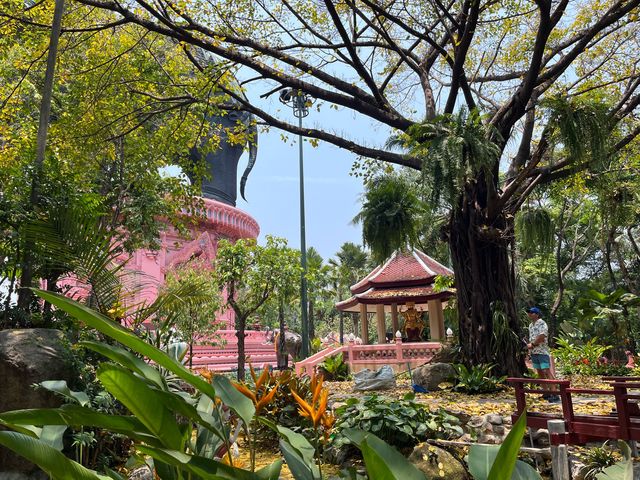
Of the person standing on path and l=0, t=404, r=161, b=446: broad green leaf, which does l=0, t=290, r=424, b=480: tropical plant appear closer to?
l=0, t=404, r=161, b=446: broad green leaf

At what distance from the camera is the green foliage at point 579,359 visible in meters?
11.2

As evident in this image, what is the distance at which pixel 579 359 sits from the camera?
40.7ft

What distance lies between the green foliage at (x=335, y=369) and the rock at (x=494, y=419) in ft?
22.6

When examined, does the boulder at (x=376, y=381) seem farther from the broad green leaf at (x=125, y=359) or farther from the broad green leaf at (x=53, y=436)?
the broad green leaf at (x=125, y=359)

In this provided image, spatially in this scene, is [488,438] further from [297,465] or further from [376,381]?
[297,465]

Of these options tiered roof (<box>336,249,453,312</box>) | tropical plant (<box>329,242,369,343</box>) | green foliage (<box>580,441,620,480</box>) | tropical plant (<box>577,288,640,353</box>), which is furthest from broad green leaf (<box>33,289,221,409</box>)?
tropical plant (<box>329,242,369,343</box>)

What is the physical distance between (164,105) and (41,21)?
2.42 m

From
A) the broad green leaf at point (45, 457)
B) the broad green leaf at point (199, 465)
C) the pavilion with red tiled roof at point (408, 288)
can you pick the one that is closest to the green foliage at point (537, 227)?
the pavilion with red tiled roof at point (408, 288)

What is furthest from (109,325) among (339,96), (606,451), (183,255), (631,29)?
(183,255)

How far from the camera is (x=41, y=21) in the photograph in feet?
27.2

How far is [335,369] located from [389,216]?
4.78 meters

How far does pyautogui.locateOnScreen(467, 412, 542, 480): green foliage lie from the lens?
0.75 meters

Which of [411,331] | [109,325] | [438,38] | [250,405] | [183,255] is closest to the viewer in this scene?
[109,325]

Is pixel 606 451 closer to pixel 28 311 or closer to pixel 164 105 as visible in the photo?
pixel 28 311
